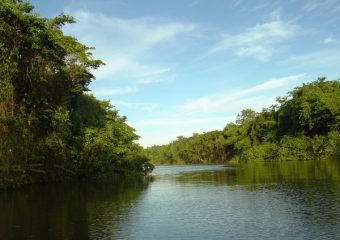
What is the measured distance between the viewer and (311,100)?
87.6m

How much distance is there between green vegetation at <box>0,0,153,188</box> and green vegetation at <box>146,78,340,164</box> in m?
12.4

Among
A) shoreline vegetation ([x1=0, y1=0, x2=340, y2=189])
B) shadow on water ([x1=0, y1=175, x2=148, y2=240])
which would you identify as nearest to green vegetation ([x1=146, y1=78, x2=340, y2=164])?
shoreline vegetation ([x1=0, y1=0, x2=340, y2=189])

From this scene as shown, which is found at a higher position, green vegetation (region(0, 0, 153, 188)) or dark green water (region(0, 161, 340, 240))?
green vegetation (region(0, 0, 153, 188))

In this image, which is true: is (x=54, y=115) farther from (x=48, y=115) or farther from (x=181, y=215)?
(x=181, y=215)

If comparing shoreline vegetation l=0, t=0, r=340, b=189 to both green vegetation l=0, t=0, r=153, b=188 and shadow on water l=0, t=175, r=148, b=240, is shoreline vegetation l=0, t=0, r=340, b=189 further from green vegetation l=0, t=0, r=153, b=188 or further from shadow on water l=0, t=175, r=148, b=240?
shadow on water l=0, t=175, r=148, b=240

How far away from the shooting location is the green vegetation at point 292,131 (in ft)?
276

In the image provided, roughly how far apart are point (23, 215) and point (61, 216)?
2.20m

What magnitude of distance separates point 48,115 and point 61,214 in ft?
66.7

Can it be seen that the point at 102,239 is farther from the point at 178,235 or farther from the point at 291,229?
the point at 291,229

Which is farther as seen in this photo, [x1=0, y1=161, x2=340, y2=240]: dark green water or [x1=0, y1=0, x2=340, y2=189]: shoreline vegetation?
[x1=0, y1=0, x2=340, y2=189]: shoreline vegetation

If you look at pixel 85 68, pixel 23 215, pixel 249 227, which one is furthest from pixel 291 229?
pixel 85 68

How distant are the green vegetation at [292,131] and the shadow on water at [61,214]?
31.4 metres

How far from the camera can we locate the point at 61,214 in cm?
2277

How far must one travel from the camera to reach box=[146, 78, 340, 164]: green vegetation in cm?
8412
